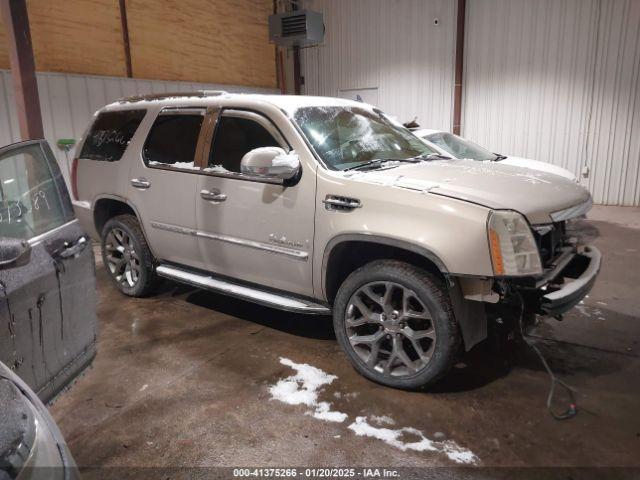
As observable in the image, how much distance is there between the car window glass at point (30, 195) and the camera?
2.11 meters

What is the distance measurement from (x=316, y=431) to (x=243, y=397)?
1.88ft

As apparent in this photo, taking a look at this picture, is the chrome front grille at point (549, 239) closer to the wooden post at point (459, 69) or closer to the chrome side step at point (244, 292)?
the chrome side step at point (244, 292)

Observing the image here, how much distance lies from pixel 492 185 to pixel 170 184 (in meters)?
2.50

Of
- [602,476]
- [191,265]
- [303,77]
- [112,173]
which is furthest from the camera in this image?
[303,77]

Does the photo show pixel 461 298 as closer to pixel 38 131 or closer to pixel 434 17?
pixel 38 131

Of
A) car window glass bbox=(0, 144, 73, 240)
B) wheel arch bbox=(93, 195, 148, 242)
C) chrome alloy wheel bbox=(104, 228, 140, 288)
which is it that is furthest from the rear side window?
car window glass bbox=(0, 144, 73, 240)

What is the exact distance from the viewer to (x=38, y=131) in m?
6.00

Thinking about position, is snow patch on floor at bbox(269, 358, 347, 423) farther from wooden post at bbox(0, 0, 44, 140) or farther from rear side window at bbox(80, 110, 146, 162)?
wooden post at bbox(0, 0, 44, 140)

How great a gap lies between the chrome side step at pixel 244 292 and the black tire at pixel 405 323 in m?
0.24

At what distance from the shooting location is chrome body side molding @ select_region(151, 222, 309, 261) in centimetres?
331

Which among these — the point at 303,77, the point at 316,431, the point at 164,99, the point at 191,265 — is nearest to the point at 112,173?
the point at 164,99

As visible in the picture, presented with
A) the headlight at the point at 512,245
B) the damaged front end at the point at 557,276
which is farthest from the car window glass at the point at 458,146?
the headlight at the point at 512,245

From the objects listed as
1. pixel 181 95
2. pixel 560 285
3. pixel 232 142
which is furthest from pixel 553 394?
pixel 181 95

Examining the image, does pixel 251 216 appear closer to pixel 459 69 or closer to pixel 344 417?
pixel 344 417
